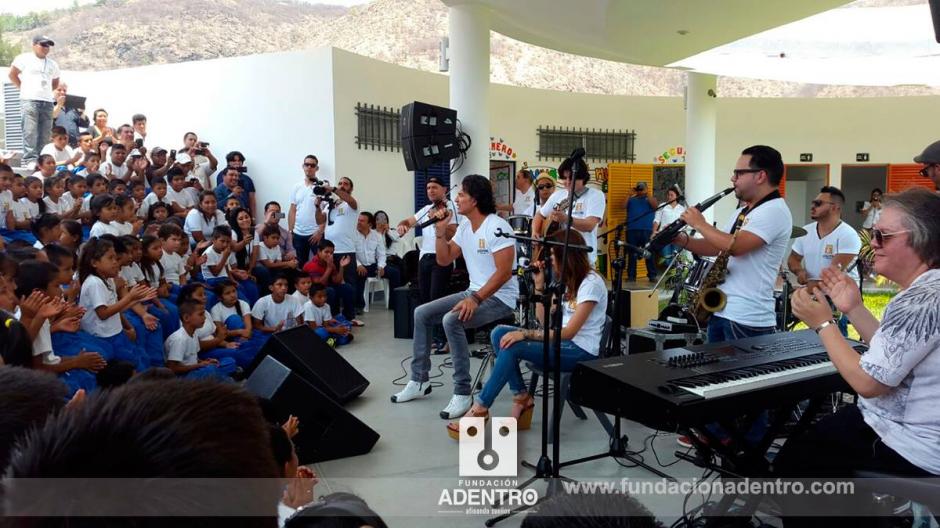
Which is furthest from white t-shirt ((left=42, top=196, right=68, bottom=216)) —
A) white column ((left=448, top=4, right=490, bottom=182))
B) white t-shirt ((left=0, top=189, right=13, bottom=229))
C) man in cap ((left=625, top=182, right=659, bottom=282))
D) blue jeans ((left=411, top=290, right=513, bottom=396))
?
man in cap ((left=625, top=182, right=659, bottom=282))

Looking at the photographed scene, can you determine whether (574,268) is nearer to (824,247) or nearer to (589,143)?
(824,247)

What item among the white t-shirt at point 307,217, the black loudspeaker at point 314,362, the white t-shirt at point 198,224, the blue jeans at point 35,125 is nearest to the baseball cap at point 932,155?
the black loudspeaker at point 314,362

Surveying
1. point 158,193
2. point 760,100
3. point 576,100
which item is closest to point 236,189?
point 158,193

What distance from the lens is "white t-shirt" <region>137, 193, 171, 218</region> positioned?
25.2 feet

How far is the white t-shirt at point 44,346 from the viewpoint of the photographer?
357cm

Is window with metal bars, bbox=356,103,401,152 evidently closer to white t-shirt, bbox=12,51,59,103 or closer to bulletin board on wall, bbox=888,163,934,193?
white t-shirt, bbox=12,51,59,103

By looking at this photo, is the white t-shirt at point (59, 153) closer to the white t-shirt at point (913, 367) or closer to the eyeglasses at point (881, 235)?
the eyeglasses at point (881, 235)

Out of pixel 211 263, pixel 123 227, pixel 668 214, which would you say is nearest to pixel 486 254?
pixel 211 263

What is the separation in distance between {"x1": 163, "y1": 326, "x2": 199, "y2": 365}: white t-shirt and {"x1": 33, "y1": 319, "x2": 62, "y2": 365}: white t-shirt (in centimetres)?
128

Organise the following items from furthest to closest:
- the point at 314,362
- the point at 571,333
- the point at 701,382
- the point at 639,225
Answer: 1. the point at 639,225
2. the point at 314,362
3. the point at 571,333
4. the point at 701,382

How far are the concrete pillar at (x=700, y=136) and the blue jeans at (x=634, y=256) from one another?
1014 millimetres

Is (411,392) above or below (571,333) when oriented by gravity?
below

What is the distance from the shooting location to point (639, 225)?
12.6m

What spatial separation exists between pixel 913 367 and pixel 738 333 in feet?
4.77
